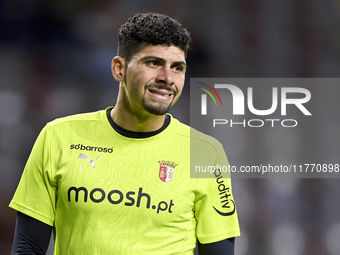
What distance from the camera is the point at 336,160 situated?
429cm

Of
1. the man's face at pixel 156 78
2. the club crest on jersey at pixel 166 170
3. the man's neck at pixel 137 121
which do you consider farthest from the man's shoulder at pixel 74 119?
the club crest on jersey at pixel 166 170

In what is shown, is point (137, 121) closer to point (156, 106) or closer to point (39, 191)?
point (156, 106)

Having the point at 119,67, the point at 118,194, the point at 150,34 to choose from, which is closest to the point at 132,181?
the point at 118,194

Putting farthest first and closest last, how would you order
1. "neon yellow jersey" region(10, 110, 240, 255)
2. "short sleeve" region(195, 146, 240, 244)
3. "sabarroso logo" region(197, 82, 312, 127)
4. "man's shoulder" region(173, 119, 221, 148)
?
"sabarroso logo" region(197, 82, 312, 127) → "man's shoulder" region(173, 119, 221, 148) → "short sleeve" region(195, 146, 240, 244) → "neon yellow jersey" region(10, 110, 240, 255)

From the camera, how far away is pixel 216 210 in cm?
198

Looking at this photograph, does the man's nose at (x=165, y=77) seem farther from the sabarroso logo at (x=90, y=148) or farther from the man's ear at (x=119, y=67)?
the sabarroso logo at (x=90, y=148)

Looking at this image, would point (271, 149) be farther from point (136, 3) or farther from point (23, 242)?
point (23, 242)

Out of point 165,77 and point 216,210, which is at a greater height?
point 165,77

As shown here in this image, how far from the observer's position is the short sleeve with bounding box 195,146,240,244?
6.41 ft

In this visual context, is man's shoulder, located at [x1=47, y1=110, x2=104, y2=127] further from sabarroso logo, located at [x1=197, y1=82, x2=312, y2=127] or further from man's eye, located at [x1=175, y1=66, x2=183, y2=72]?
sabarroso logo, located at [x1=197, y1=82, x2=312, y2=127]

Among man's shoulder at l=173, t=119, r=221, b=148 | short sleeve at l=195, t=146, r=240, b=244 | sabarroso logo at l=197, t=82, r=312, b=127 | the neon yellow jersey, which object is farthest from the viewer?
sabarroso logo at l=197, t=82, r=312, b=127

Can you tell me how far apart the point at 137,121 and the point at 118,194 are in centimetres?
34

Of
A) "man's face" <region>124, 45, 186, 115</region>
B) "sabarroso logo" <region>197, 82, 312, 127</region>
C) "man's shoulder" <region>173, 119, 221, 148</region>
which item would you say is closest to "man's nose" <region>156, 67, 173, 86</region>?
"man's face" <region>124, 45, 186, 115</region>

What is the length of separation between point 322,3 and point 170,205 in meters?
3.53
